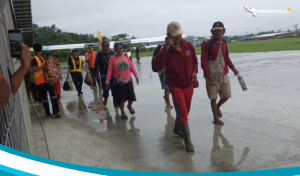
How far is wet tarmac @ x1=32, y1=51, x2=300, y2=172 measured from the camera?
154 inches

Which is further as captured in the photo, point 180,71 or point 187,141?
point 180,71

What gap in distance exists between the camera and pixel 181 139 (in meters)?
4.89

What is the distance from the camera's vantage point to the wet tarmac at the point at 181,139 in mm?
3916

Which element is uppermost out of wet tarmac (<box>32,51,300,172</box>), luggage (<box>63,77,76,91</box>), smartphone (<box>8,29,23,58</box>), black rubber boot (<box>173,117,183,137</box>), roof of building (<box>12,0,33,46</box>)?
roof of building (<box>12,0,33,46</box>)

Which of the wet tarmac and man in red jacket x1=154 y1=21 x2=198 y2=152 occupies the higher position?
man in red jacket x1=154 y1=21 x2=198 y2=152

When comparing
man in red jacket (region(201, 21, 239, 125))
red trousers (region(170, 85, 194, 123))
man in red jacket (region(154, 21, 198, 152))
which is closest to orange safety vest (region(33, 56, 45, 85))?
man in red jacket (region(154, 21, 198, 152))

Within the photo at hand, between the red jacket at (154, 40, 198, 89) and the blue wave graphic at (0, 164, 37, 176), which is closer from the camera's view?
the blue wave graphic at (0, 164, 37, 176)

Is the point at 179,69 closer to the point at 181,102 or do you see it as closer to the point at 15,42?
the point at 181,102

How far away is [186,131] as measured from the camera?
442 cm

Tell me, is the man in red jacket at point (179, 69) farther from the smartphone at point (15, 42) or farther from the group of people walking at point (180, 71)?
the smartphone at point (15, 42)

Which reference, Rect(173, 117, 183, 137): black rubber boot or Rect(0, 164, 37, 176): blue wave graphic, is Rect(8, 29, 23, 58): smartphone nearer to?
Rect(0, 164, 37, 176): blue wave graphic

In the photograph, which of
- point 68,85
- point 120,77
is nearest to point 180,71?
point 120,77

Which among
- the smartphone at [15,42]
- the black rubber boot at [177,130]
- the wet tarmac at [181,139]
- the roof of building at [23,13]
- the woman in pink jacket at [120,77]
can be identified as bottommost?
the wet tarmac at [181,139]

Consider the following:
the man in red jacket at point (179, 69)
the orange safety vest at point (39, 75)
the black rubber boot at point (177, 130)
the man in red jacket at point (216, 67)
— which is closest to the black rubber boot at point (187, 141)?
the man in red jacket at point (179, 69)
